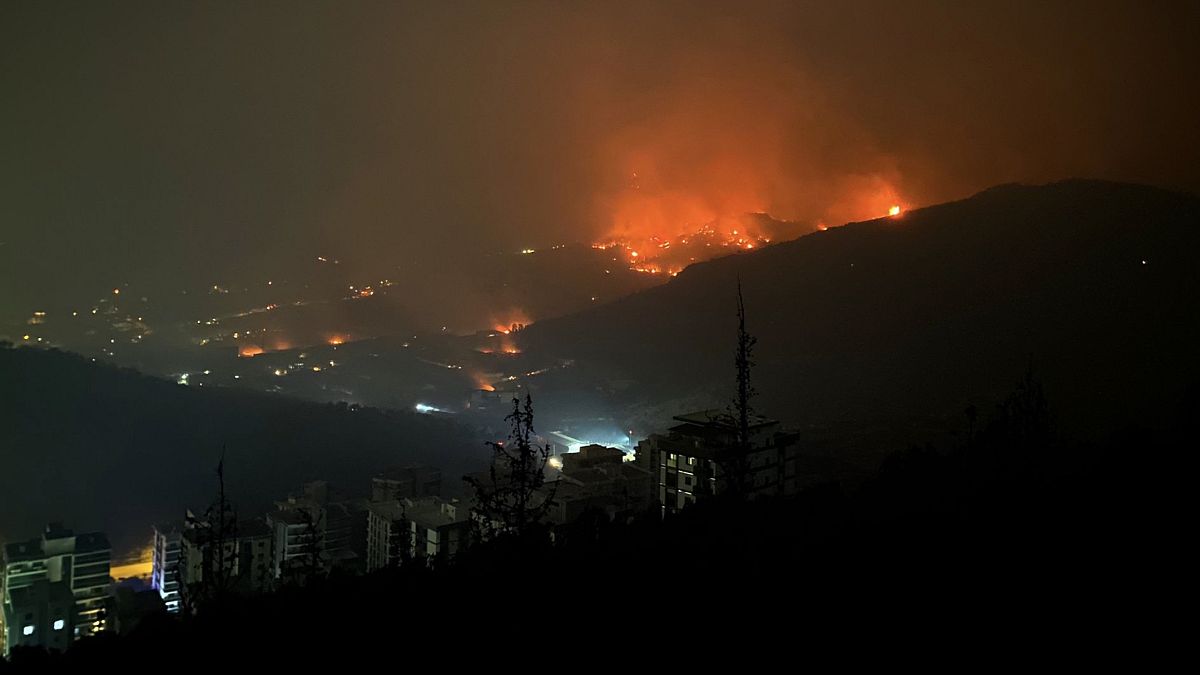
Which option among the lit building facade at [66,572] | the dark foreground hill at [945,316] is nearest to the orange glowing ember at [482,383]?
the dark foreground hill at [945,316]

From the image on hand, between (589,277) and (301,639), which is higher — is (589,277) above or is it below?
above

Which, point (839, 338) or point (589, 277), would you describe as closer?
point (839, 338)

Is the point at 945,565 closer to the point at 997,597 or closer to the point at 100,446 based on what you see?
the point at 997,597

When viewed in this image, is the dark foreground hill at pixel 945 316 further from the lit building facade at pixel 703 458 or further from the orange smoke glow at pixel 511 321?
the lit building facade at pixel 703 458

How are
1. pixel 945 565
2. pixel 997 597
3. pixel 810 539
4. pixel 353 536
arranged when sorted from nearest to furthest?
pixel 997 597 < pixel 945 565 < pixel 810 539 < pixel 353 536

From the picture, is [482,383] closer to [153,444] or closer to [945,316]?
[153,444]

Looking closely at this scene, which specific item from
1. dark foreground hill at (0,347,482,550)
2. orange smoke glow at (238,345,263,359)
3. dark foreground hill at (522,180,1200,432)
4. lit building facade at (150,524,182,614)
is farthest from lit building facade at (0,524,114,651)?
orange smoke glow at (238,345,263,359)

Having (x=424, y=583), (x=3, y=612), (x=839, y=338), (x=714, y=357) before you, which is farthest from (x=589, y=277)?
(x=424, y=583)
